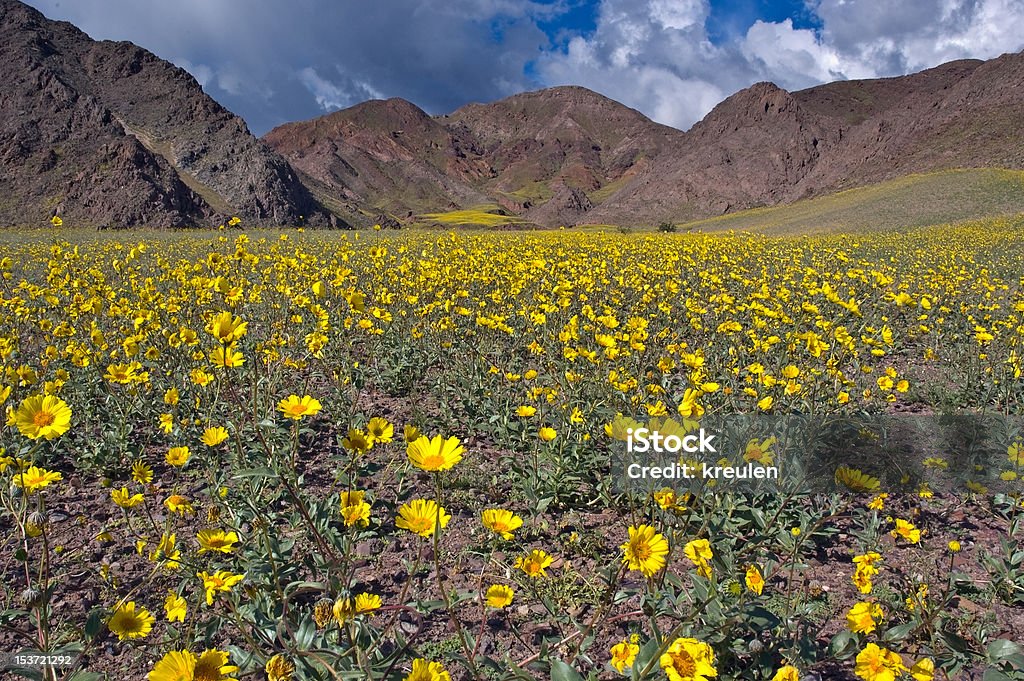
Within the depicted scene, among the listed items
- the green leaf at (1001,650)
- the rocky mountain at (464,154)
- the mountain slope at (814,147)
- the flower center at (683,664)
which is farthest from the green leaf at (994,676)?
the rocky mountain at (464,154)

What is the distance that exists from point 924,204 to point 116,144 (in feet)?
150

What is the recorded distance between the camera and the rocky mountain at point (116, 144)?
3077 centimetres

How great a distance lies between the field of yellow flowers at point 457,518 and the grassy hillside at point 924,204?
2381 centimetres

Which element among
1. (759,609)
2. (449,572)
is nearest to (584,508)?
(449,572)

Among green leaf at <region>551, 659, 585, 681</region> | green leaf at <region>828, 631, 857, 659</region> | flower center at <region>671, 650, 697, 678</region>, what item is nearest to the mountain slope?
green leaf at <region>828, 631, 857, 659</region>

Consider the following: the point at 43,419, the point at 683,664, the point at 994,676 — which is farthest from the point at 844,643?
the point at 43,419

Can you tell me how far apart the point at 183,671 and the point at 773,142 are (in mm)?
81117

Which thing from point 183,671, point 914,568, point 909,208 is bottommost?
point 914,568

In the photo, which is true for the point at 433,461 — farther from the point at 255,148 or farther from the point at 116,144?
the point at 255,148

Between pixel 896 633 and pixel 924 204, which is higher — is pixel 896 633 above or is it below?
below

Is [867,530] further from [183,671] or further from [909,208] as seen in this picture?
[909,208]

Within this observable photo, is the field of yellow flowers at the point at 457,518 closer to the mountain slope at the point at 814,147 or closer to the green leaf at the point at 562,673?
the green leaf at the point at 562,673

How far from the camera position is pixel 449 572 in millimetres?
2477

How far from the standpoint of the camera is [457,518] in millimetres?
2883
